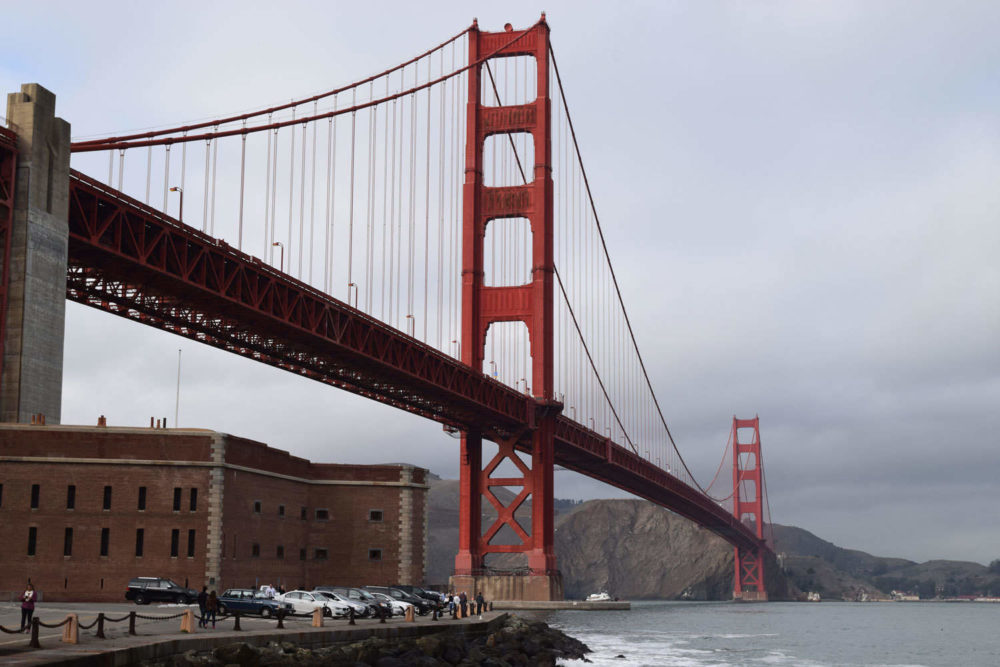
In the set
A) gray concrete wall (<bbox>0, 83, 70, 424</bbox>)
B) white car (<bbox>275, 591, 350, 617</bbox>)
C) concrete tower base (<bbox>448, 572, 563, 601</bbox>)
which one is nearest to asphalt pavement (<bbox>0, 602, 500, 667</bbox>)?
white car (<bbox>275, 591, 350, 617</bbox>)

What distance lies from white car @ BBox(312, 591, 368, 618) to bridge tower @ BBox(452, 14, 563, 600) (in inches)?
1419

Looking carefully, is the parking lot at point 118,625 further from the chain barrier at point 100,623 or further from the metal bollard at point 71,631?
the metal bollard at point 71,631

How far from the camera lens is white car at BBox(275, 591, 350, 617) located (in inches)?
1654

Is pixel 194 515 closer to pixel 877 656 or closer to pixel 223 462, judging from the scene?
pixel 223 462

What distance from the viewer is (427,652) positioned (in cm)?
3706

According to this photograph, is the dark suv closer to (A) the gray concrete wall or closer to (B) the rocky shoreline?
(A) the gray concrete wall

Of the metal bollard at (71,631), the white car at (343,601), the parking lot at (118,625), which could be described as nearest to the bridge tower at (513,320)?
the white car at (343,601)

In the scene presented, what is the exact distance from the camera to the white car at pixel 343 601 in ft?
142

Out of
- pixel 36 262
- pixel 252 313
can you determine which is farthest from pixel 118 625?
pixel 252 313

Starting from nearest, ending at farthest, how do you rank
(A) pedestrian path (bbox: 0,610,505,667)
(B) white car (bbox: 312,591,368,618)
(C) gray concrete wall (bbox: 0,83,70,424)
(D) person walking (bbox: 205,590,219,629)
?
(A) pedestrian path (bbox: 0,610,505,667) < (D) person walking (bbox: 205,590,219,629) < (C) gray concrete wall (bbox: 0,83,70,424) < (B) white car (bbox: 312,591,368,618)

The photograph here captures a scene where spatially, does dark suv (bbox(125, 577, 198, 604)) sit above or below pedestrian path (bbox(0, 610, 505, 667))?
above

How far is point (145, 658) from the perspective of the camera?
995 inches

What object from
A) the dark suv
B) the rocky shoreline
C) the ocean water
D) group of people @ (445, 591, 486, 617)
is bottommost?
the ocean water

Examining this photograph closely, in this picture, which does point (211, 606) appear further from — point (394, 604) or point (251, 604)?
point (394, 604)
